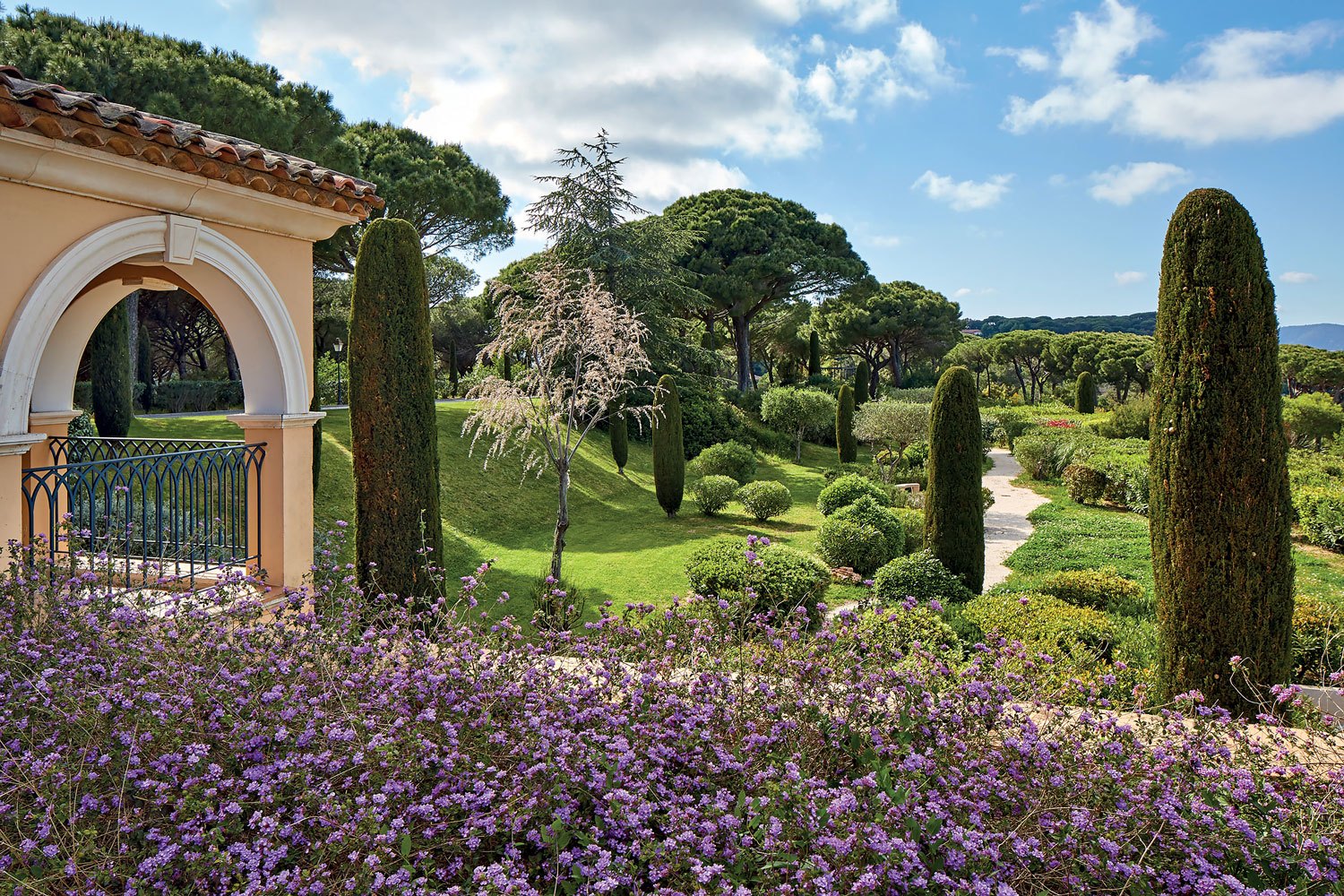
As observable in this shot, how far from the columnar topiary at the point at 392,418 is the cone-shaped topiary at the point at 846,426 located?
19389 millimetres

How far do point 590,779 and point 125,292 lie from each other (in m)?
6.72

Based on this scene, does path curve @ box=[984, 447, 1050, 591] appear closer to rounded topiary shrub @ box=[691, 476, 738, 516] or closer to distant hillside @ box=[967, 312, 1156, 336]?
rounded topiary shrub @ box=[691, 476, 738, 516]

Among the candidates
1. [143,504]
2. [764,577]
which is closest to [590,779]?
[143,504]

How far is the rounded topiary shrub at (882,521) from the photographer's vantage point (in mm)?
11453

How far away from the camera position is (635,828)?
230cm

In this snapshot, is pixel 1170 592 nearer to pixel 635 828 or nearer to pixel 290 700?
pixel 635 828

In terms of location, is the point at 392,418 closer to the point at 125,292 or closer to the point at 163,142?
the point at 125,292

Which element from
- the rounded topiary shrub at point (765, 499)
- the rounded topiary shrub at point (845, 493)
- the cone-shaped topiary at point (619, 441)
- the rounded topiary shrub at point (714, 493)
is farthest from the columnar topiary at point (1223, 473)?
the cone-shaped topiary at point (619, 441)

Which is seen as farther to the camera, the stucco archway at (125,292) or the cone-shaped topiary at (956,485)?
the cone-shaped topiary at (956,485)

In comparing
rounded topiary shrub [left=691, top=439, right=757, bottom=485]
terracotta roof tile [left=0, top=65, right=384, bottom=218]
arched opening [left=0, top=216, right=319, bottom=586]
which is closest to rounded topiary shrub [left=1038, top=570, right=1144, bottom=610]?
arched opening [left=0, top=216, right=319, bottom=586]

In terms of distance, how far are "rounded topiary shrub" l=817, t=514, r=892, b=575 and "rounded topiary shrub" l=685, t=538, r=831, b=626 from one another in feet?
8.35

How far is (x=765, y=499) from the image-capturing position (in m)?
15.8

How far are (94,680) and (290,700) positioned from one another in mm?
1002

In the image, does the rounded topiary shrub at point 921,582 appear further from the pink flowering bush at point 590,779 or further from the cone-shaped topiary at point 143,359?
the cone-shaped topiary at point 143,359
